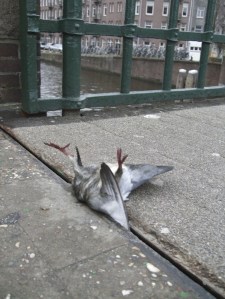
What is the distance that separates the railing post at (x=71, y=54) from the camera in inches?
146

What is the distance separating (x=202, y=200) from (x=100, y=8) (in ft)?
153

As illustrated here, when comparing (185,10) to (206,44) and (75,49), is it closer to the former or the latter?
(206,44)

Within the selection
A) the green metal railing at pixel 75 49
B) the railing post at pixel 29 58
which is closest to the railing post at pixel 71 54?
the green metal railing at pixel 75 49

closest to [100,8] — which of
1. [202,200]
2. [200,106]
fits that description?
[200,106]

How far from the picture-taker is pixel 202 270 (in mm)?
1563

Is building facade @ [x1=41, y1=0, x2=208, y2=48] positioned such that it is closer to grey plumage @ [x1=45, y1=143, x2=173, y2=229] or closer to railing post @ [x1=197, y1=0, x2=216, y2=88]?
railing post @ [x1=197, y1=0, x2=216, y2=88]

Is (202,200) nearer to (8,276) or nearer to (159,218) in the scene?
(159,218)

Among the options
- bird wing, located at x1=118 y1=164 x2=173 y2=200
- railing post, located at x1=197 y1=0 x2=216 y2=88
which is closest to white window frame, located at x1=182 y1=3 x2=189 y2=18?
railing post, located at x1=197 y1=0 x2=216 y2=88

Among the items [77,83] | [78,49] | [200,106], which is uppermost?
[78,49]

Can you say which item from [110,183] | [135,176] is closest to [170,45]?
[135,176]

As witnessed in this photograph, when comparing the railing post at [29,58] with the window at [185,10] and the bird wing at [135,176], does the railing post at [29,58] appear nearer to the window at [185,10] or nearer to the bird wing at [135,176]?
the bird wing at [135,176]

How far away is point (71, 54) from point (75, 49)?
0.22 ft

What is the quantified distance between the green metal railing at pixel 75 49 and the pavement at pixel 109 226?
2.00ft

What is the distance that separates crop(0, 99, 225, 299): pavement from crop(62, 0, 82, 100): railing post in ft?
2.48
